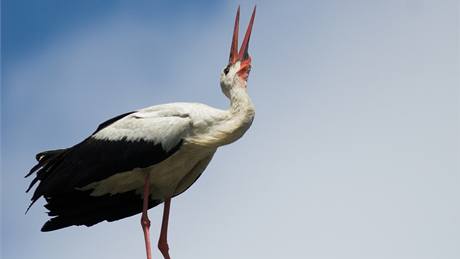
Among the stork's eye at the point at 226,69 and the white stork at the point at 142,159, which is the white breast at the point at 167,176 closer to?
the white stork at the point at 142,159

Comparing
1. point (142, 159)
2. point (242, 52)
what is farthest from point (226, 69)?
point (142, 159)

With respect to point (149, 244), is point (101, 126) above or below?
above

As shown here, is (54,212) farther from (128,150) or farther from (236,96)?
(236,96)

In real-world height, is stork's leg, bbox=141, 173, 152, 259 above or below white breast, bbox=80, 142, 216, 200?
below

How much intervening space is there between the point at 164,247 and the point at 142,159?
1.78 metres

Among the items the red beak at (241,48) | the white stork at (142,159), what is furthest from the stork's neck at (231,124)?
the red beak at (241,48)

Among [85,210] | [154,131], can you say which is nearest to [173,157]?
[154,131]

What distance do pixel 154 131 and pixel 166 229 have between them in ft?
6.36

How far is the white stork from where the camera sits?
1853cm

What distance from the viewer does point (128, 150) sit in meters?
18.7

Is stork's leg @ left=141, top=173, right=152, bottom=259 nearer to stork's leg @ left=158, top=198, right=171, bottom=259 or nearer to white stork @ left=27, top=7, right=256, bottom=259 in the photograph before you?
white stork @ left=27, top=7, right=256, bottom=259

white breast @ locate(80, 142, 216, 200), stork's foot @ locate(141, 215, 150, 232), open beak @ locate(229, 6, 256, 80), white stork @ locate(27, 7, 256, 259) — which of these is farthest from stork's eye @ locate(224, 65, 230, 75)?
stork's foot @ locate(141, 215, 150, 232)

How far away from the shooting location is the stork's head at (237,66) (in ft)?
62.6

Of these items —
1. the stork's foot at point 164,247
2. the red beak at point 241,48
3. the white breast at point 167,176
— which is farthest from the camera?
the stork's foot at point 164,247
